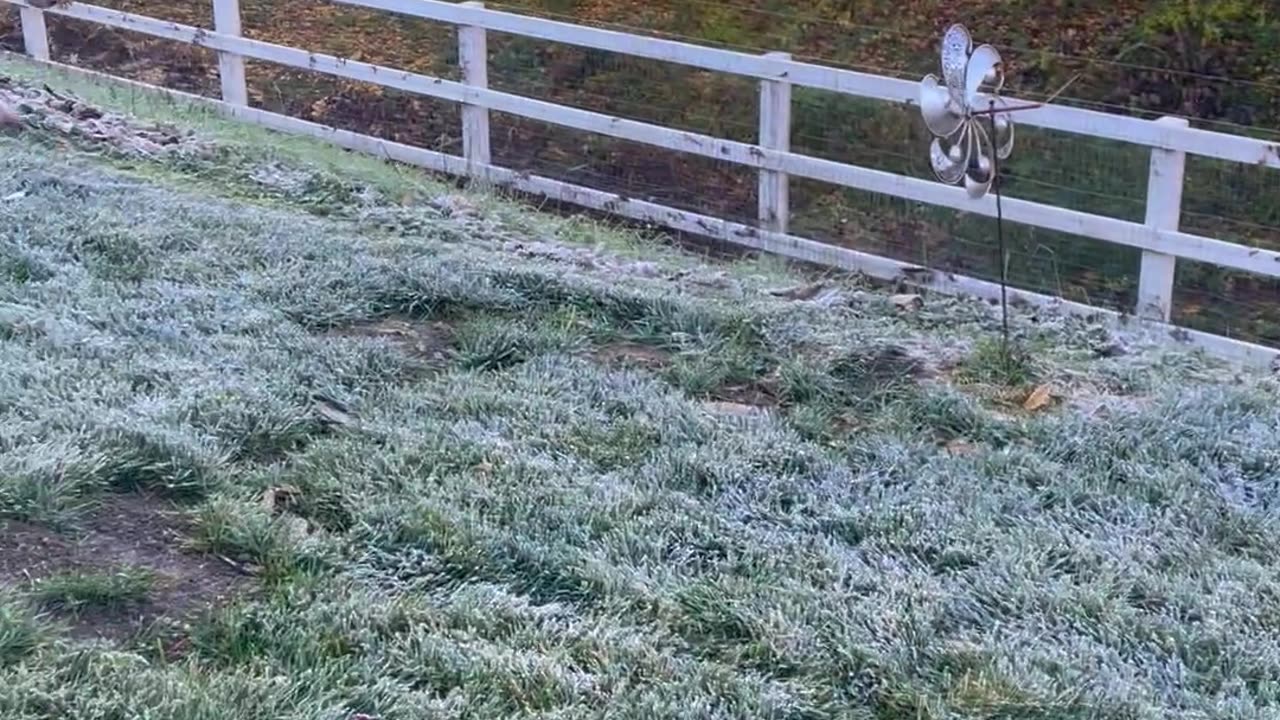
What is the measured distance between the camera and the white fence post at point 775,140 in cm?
688

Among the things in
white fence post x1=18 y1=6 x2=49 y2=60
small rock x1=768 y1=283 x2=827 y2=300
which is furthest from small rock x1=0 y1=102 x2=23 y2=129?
small rock x1=768 y1=283 x2=827 y2=300

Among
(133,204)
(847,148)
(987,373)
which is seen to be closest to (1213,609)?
(987,373)

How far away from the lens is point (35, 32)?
33.4 ft

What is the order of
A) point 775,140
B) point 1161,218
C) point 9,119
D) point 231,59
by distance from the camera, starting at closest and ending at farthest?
point 1161,218
point 775,140
point 9,119
point 231,59

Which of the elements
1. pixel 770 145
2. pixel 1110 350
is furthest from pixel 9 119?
pixel 1110 350

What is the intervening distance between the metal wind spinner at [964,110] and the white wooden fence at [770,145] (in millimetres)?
748

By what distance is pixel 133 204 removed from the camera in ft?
20.4

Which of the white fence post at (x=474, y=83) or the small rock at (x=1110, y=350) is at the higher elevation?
the white fence post at (x=474, y=83)

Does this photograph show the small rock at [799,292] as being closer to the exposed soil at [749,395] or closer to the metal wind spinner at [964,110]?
the metal wind spinner at [964,110]

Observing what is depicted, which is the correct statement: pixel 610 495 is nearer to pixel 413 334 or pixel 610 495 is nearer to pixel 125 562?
pixel 125 562

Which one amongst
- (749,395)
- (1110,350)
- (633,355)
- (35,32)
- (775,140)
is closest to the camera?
(749,395)

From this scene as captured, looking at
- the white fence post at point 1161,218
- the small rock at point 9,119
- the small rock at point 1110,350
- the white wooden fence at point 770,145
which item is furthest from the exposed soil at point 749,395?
the small rock at point 9,119

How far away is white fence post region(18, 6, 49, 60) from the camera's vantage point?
1012cm

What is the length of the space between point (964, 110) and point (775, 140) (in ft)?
5.94
